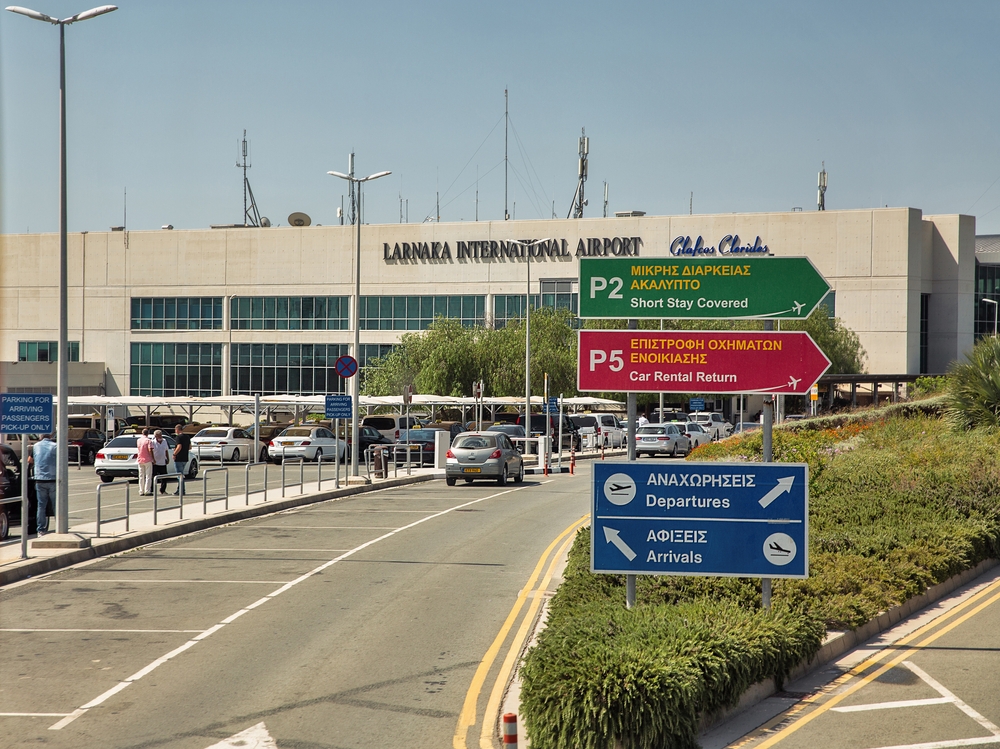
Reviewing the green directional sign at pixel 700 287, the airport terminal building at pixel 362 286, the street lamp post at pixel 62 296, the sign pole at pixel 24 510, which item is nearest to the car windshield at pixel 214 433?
the street lamp post at pixel 62 296

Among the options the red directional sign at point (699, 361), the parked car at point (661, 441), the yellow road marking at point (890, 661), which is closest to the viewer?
the yellow road marking at point (890, 661)

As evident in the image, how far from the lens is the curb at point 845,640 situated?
8539 mm

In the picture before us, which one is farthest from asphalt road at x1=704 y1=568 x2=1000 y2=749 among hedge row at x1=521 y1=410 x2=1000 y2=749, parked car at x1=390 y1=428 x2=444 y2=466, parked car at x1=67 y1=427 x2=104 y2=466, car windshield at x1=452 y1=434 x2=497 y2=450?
parked car at x1=67 y1=427 x2=104 y2=466

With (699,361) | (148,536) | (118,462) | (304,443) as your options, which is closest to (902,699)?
(699,361)

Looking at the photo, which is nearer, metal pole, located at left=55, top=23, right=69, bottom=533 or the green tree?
metal pole, located at left=55, top=23, right=69, bottom=533

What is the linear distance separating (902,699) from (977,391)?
1988 cm

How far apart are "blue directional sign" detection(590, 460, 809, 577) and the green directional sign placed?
1.64m

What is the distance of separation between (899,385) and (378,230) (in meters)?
41.8

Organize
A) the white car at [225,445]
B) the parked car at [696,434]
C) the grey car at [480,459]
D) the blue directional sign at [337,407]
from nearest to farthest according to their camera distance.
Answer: the blue directional sign at [337,407]
the grey car at [480,459]
the white car at [225,445]
the parked car at [696,434]

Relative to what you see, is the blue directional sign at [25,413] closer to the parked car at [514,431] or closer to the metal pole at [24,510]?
the metal pole at [24,510]

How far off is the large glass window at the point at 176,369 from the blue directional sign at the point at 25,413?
75.3 metres

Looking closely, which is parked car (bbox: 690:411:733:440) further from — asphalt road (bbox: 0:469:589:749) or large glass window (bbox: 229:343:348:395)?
asphalt road (bbox: 0:469:589:749)

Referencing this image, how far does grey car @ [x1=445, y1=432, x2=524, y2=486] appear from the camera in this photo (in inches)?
1287

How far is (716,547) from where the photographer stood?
1021 centimetres
